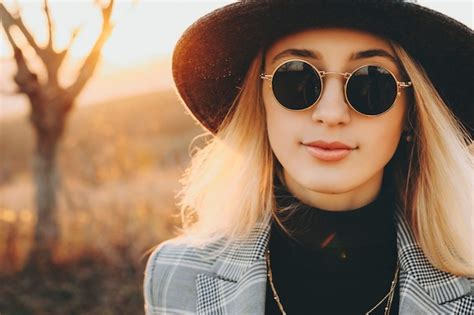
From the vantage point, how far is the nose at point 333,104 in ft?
6.21

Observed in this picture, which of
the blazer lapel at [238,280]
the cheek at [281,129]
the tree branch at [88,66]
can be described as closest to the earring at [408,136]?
the cheek at [281,129]

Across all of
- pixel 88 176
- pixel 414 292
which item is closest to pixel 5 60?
pixel 414 292

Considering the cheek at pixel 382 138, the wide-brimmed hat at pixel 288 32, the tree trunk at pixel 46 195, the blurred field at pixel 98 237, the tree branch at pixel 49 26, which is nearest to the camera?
the wide-brimmed hat at pixel 288 32

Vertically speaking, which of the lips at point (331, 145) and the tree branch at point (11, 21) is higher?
the tree branch at point (11, 21)

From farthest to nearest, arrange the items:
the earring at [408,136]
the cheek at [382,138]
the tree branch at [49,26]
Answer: the tree branch at [49,26]
the earring at [408,136]
the cheek at [382,138]

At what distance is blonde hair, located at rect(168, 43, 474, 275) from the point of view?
208cm

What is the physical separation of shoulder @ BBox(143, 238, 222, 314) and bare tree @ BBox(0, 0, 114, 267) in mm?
3034

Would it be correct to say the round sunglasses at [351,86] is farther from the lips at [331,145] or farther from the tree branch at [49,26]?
the tree branch at [49,26]

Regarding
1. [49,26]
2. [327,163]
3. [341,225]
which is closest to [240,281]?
[341,225]

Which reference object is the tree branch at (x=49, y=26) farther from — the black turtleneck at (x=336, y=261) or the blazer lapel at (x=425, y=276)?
the blazer lapel at (x=425, y=276)

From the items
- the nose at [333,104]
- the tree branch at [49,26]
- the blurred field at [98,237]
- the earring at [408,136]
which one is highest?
the tree branch at [49,26]

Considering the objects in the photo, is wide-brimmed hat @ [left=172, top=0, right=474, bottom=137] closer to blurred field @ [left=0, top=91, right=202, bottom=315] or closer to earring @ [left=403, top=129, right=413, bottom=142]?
earring @ [left=403, top=129, right=413, bottom=142]

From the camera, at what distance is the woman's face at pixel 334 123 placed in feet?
6.27

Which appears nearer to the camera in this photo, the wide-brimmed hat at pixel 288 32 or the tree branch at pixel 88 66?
the wide-brimmed hat at pixel 288 32
